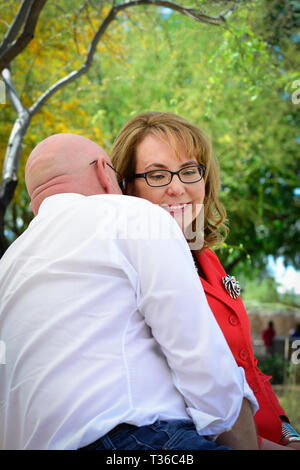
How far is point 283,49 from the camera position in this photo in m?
6.25

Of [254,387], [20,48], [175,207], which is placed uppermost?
[20,48]

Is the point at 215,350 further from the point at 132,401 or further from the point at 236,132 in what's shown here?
the point at 236,132

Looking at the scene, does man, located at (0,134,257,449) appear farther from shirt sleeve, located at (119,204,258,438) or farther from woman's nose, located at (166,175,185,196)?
woman's nose, located at (166,175,185,196)

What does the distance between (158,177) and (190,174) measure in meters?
0.14

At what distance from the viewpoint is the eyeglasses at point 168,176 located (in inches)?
88.2

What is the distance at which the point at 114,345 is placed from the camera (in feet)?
4.24

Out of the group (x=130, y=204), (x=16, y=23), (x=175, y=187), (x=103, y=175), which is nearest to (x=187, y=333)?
(x=130, y=204)

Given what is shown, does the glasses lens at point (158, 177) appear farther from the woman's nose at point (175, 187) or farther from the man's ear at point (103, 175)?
the man's ear at point (103, 175)

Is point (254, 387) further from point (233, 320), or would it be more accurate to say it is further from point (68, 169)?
point (68, 169)

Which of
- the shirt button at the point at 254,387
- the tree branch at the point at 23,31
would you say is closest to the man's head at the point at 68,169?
the shirt button at the point at 254,387

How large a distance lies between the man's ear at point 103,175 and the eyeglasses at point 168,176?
0.66 m

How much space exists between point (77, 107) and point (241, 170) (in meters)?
3.49

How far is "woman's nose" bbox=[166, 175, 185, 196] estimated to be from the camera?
2219mm

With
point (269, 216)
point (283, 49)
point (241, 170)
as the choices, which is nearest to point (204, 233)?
point (283, 49)
